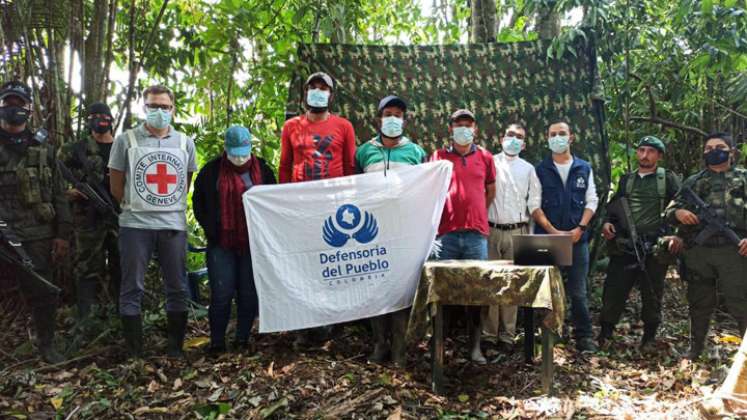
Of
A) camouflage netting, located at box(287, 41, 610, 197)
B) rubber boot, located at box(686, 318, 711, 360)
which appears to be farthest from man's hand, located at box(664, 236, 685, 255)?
camouflage netting, located at box(287, 41, 610, 197)

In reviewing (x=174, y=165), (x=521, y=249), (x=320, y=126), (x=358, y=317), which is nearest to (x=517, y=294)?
(x=521, y=249)

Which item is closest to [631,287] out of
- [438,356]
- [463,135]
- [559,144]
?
[559,144]

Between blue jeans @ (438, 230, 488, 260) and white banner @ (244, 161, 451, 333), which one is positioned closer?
white banner @ (244, 161, 451, 333)

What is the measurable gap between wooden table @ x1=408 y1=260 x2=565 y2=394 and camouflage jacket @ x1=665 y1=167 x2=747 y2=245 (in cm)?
177

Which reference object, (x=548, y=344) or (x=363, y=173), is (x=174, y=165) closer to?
(x=363, y=173)

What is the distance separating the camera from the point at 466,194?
190 inches

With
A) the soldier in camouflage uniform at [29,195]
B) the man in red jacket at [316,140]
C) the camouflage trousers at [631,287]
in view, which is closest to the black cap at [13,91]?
the soldier in camouflage uniform at [29,195]

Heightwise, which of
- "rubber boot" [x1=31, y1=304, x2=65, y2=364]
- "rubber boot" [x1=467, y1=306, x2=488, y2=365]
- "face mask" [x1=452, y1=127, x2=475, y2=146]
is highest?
"face mask" [x1=452, y1=127, x2=475, y2=146]

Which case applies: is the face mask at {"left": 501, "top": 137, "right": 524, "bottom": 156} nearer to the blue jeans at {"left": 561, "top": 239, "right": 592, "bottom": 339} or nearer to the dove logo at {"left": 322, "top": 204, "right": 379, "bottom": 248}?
Result: the blue jeans at {"left": 561, "top": 239, "right": 592, "bottom": 339}

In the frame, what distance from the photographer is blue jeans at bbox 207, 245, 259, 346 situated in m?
4.61

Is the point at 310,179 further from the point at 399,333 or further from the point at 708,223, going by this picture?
the point at 708,223

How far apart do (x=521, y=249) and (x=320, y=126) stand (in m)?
1.85

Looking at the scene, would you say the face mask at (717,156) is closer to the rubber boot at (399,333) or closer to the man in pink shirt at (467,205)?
the man in pink shirt at (467,205)

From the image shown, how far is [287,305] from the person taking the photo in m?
4.55
